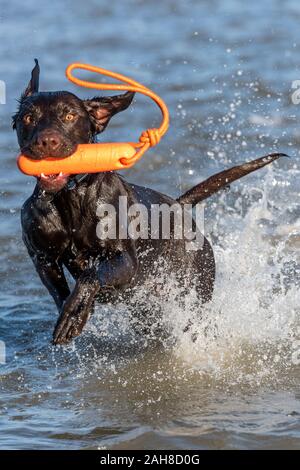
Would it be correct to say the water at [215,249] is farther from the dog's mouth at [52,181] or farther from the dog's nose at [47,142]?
the dog's nose at [47,142]

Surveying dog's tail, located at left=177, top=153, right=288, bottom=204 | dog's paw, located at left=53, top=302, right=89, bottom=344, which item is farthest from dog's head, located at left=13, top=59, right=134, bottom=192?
dog's tail, located at left=177, top=153, right=288, bottom=204

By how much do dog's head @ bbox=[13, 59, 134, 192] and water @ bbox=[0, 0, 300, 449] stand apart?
1262 millimetres

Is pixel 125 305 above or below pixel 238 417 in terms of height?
above

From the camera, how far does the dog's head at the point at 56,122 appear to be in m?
5.46

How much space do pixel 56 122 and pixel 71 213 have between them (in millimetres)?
528

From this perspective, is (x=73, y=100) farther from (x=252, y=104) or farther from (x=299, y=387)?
(x=252, y=104)

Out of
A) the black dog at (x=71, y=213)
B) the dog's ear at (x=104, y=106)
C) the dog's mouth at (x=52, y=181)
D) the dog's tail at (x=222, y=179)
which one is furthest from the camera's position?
the dog's tail at (x=222, y=179)

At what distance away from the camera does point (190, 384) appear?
5871 millimetres

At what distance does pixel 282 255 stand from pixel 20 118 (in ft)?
9.77

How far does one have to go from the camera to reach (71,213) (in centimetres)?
578

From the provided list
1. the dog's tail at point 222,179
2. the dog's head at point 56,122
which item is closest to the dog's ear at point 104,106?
the dog's head at point 56,122

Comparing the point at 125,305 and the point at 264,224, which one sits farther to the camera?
the point at 264,224

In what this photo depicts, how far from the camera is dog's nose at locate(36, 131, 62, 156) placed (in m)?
5.42
